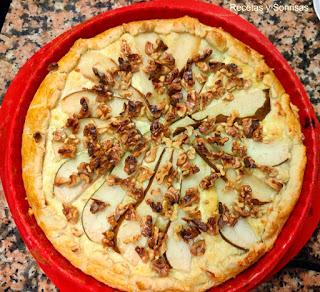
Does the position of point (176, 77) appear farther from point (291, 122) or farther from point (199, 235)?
point (199, 235)

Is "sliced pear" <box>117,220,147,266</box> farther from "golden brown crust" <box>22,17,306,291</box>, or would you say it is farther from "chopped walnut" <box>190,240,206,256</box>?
"chopped walnut" <box>190,240,206,256</box>

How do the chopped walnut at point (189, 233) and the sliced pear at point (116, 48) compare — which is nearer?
the chopped walnut at point (189, 233)

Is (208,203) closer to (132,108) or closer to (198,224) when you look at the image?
(198,224)

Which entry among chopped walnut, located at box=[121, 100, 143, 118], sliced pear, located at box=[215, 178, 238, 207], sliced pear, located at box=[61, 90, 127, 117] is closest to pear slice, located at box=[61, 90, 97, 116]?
sliced pear, located at box=[61, 90, 127, 117]

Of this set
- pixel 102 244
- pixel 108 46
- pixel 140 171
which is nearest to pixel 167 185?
pixel 140 171

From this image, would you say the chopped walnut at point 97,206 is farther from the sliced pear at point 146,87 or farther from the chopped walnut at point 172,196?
the sliced pear at point 146,87

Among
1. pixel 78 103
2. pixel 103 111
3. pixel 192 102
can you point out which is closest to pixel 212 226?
pixel 192 102

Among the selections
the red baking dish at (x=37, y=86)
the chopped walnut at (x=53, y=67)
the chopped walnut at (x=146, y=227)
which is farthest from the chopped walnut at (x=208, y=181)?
the chopped walnut at (x=53, y=67)
